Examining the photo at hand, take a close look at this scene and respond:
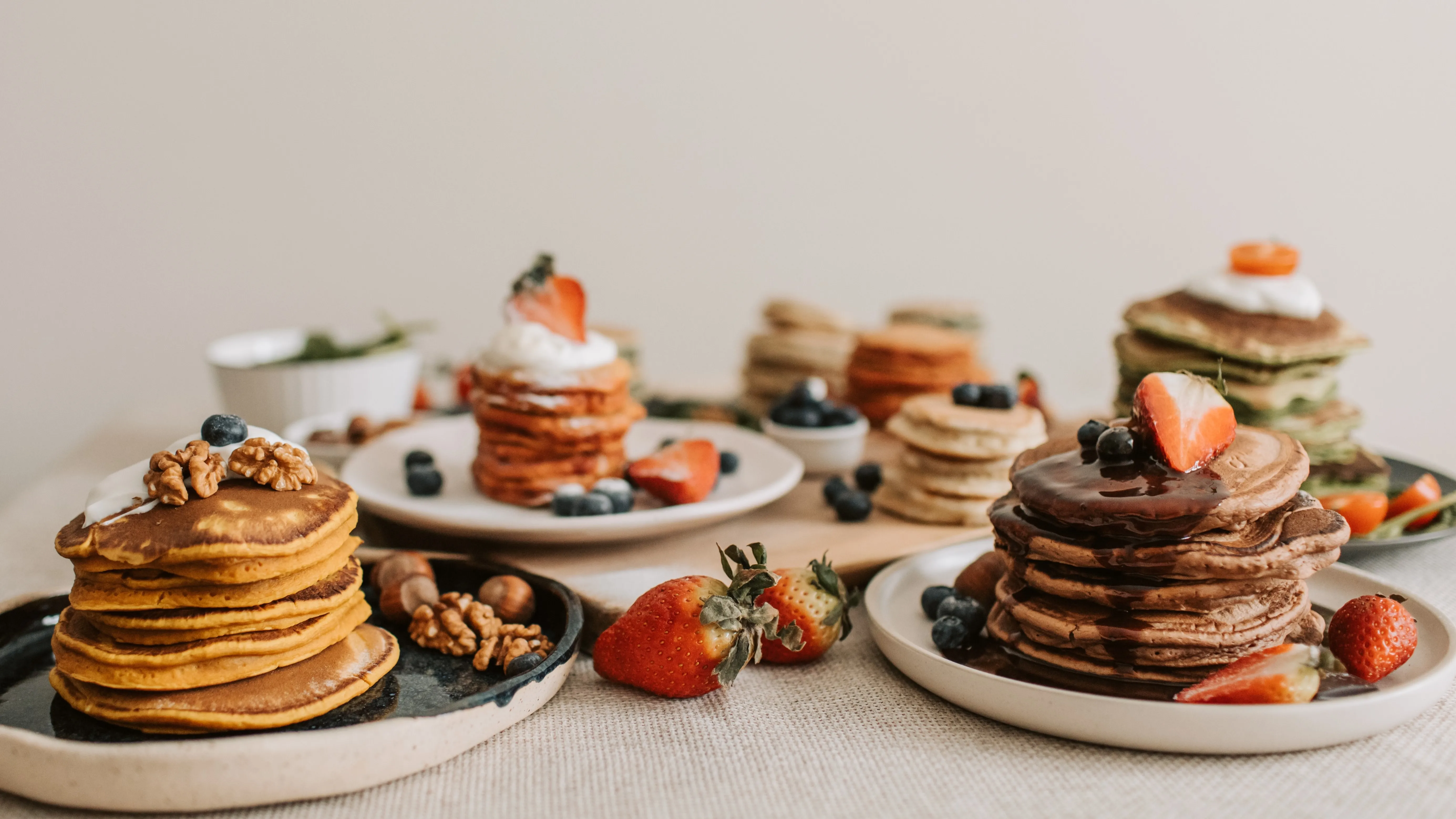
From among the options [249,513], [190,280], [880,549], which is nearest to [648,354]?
[190,280]

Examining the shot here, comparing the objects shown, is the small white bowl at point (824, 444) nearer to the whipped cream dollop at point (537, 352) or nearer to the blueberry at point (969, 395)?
the blueberry at point (969, 395)

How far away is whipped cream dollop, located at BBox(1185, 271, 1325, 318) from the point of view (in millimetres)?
2701

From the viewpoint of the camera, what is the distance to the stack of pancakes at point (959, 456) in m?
2.60

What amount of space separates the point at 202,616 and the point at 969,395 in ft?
6.14

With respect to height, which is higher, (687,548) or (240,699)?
(240,699)

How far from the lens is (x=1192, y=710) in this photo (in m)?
1.62

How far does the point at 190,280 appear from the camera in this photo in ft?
17.5

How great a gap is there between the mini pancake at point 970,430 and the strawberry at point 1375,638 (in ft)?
2.71

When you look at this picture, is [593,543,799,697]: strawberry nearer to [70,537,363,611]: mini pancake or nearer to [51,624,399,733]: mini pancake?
[51,624,399,733]: mini pancake

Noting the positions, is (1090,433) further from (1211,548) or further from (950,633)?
(950,633)

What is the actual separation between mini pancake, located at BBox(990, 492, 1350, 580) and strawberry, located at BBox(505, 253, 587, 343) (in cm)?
130

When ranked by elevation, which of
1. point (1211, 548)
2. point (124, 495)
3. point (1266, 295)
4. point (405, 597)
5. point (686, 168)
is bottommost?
point (405, 597)

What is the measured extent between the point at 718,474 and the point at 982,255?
3442 mm

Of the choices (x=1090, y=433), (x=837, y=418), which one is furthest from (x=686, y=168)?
(x=1090, y=433)
